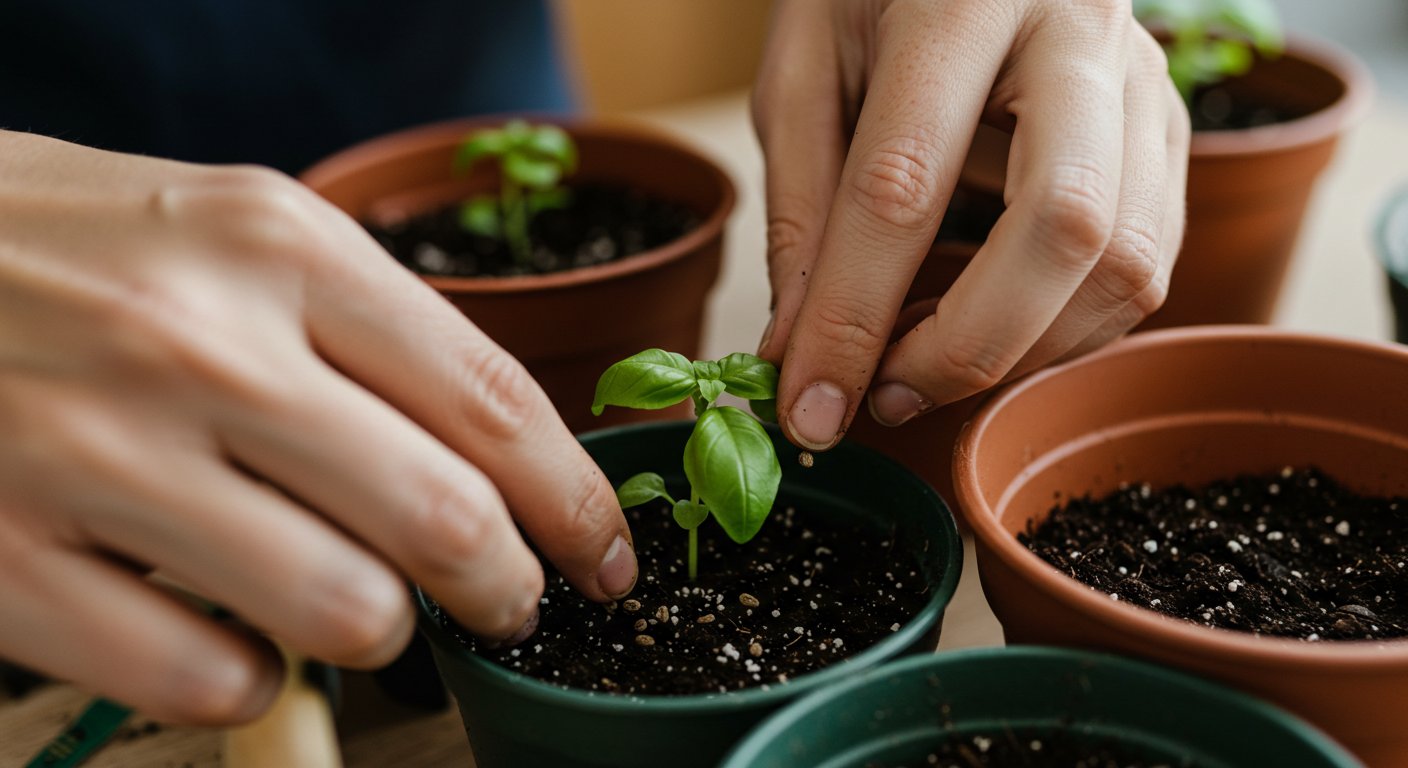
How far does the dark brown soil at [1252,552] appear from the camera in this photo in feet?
2.91

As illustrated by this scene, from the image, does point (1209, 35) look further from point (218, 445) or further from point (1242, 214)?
point (218, 445)

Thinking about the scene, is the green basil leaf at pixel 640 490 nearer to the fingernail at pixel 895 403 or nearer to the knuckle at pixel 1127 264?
the fingernail at pixel 895 403

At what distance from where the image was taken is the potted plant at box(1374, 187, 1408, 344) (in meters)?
1.17

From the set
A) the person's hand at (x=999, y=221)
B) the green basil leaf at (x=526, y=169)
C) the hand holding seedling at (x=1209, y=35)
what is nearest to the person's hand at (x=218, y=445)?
the person's hand at (x=999, y=221)

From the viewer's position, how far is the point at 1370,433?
3.33 feet

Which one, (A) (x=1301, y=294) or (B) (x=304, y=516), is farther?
(A) (x=1301, y=294)

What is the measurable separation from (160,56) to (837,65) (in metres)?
1.14

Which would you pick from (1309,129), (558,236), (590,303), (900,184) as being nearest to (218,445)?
(900,184)

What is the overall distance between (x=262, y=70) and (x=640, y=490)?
1.26 metres

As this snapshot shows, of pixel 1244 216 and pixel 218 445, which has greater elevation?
pixel 218 445

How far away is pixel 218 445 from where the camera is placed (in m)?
0.65

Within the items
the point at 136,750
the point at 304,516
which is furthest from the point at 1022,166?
the point at 136,750

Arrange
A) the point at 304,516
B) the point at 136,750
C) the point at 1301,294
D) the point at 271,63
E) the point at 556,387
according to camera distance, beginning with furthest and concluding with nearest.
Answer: the point at 271,63
the point at 1301,294
the point at 556,387
the point at 136,750
the point at 304,516

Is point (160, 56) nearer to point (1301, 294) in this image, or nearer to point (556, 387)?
point (556, 387)
